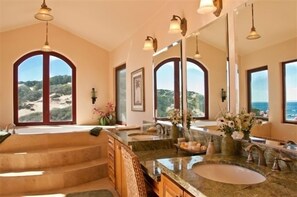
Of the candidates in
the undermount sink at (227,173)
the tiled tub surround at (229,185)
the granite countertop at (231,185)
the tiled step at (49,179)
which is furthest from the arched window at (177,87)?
the tiled step at (49,179)

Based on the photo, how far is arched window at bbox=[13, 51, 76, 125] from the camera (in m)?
5.52

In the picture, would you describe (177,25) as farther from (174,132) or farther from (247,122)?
(247,122)

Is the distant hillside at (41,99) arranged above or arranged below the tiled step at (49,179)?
above

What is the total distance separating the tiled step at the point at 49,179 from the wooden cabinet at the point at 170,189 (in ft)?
8.19

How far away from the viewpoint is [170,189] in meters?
1.46

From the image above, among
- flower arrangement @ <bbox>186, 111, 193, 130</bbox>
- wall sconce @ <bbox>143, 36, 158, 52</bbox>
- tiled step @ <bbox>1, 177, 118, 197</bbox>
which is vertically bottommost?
tiled step @ <bbox>1, 177, 118, 197</bbox>

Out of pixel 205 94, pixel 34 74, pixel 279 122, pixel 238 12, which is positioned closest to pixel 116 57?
pixel 34 74

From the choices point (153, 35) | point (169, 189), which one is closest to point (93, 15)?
point (153, 35)

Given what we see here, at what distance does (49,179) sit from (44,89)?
266 cm

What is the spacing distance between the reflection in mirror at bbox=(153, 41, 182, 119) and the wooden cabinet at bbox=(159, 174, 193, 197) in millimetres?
1519

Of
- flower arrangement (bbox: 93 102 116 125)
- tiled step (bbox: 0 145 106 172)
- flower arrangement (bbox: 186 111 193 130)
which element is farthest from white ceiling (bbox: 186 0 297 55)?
flower arrangement (bbox: 93 102 116 125)

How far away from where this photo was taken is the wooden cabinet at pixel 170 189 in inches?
52.3

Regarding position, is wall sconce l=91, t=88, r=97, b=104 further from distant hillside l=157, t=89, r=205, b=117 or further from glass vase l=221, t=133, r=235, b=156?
glass vase l=221, t=133, r=235, b=156

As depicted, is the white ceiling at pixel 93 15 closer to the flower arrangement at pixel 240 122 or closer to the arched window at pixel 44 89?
the arched window at pixel 44 89
